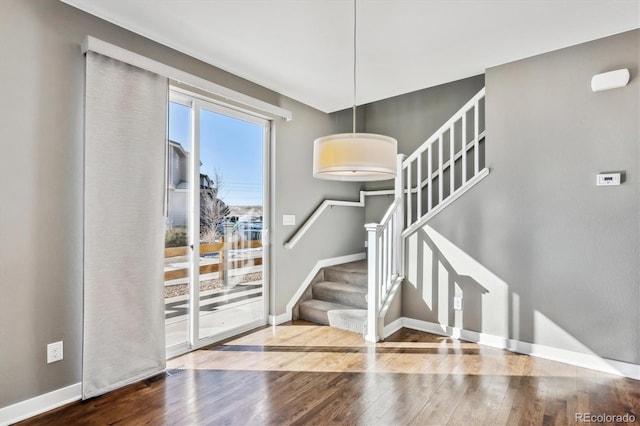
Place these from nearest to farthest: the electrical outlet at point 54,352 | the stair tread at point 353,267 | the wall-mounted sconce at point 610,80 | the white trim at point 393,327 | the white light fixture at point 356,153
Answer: the white light fixture at point 356,153 < the electrical outlet at point 54,352 < the wall-mounted sconce at point 610,80 < the white trim at point 393,327 < the stair tread at point 353,267

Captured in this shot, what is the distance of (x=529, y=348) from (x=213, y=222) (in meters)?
3.19

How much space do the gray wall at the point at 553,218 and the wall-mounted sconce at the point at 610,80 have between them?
6cm

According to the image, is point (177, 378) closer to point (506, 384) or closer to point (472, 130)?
point (506, 384)

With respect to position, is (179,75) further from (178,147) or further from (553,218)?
(553,218)

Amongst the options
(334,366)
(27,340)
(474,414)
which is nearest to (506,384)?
(474,414)

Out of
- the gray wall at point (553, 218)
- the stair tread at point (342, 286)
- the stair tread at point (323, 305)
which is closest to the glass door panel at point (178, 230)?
the stair tread at point (323, 305)

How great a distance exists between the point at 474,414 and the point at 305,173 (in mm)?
3011

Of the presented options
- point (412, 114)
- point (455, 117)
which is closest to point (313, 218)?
point (455, 117)

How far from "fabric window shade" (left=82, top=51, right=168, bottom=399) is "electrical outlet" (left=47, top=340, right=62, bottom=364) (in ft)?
0.45

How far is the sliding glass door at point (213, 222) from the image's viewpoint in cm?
302

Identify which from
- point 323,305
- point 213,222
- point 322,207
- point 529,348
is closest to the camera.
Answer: point 529,348

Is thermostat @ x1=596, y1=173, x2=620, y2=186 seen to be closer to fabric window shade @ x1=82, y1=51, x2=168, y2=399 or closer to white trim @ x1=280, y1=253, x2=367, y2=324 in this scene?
white trim @ x1=280, y1=253, x2=367, y2=324

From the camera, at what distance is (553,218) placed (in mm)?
2932

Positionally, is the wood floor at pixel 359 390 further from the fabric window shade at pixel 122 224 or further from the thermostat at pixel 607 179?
the thermostat at pixel 607 179
